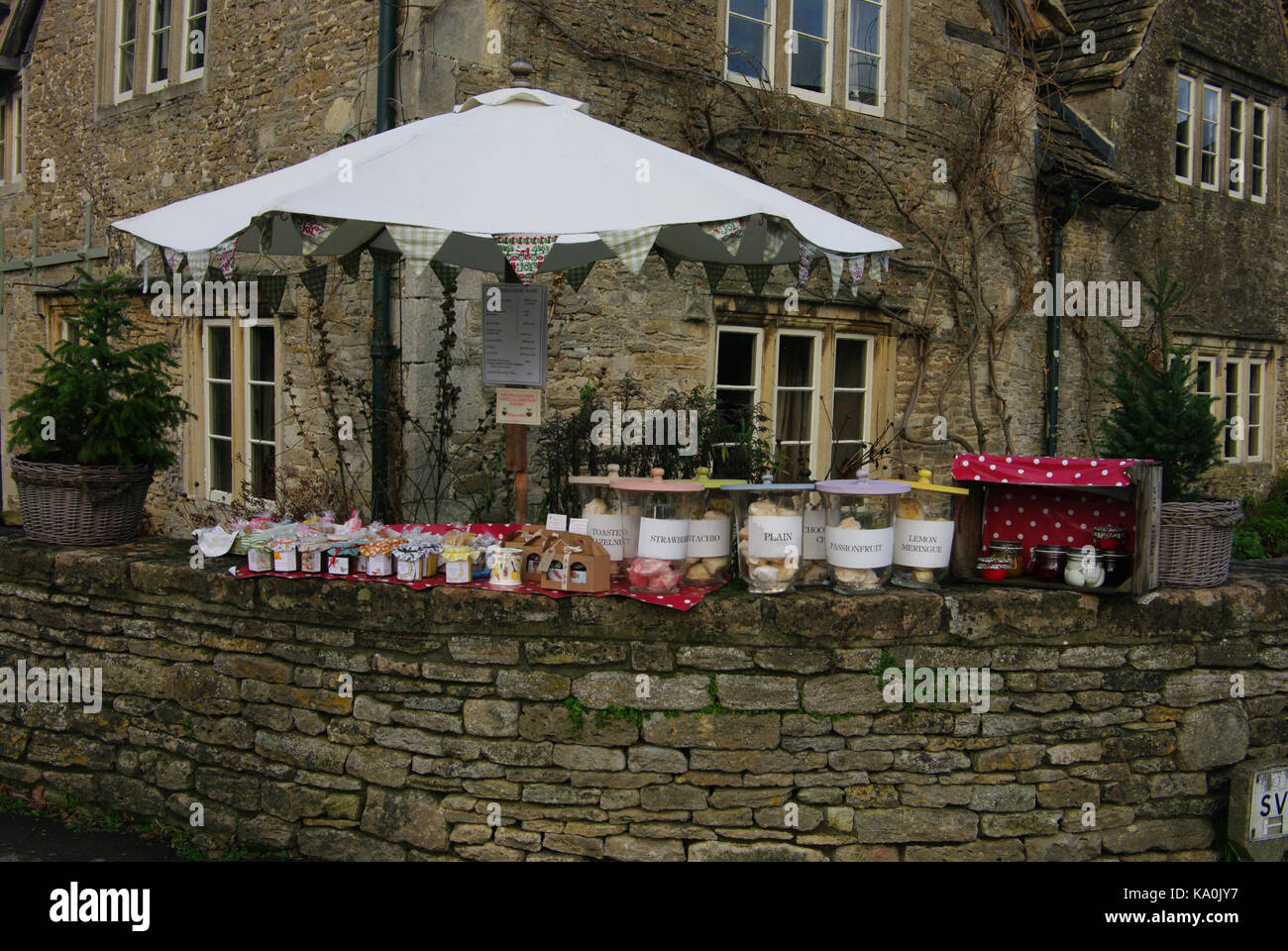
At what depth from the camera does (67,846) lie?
4.75m

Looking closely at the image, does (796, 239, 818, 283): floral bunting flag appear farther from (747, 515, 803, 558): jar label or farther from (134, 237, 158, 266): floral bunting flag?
(134, 237, 158, 266): floral bunting flag

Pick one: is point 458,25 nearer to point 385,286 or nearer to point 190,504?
point 385,286

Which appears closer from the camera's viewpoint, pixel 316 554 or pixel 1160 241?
pixel 316 554

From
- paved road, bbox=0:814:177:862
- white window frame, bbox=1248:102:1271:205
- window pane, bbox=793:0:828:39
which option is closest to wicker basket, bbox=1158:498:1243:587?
paved road, bbox=0:814:177:862

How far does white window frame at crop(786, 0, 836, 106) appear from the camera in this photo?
26.8 feet

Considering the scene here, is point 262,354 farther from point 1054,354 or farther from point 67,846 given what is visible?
point 1054,354

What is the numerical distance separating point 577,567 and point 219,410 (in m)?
5.66

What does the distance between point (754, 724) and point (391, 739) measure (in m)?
1.51

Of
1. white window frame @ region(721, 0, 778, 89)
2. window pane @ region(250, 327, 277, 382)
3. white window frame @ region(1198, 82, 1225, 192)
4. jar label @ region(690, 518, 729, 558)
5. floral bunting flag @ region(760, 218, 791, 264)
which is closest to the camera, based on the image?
floral bunting flag @ region(760, 218, 791, 264)

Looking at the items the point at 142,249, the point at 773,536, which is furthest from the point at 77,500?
the point at 773,536

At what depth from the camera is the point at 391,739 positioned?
4.34 m

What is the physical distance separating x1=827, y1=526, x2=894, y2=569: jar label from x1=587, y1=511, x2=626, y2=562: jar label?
904 mm

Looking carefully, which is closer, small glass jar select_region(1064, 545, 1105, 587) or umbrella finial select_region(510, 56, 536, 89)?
small glass jar select_region(1064, 545, 1105, 587)

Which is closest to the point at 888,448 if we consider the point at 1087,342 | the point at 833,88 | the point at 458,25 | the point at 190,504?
the point at 833,88
